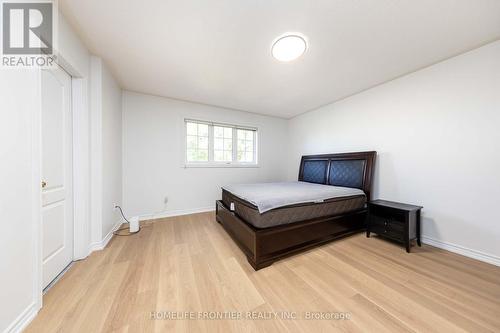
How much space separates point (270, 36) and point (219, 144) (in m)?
2.42

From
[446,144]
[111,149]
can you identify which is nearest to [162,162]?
[111,149]

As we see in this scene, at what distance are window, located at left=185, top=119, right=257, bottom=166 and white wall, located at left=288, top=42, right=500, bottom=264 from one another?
244cm

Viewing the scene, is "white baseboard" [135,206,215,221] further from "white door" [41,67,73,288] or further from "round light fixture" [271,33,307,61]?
"round light fixture" [271,33,307,61]

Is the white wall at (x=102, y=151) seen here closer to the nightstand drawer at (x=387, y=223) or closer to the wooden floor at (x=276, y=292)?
the wooden floor at (x=276, y=292)

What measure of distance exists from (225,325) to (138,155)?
2976mm

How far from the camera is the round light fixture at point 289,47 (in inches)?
67.4

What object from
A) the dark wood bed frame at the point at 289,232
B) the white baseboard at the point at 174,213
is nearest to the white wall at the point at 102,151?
the white baseboard at the point at 174,213

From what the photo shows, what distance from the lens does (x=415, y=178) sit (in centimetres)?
228

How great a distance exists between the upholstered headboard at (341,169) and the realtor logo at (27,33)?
383cm

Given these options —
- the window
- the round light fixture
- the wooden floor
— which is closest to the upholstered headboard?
the wooden floor

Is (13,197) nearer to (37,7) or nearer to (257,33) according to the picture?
(37,7)

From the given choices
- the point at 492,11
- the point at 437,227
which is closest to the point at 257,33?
the point at 492,11

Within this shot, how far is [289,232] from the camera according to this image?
6.09 feet

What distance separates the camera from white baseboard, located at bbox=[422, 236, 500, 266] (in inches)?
68.2
